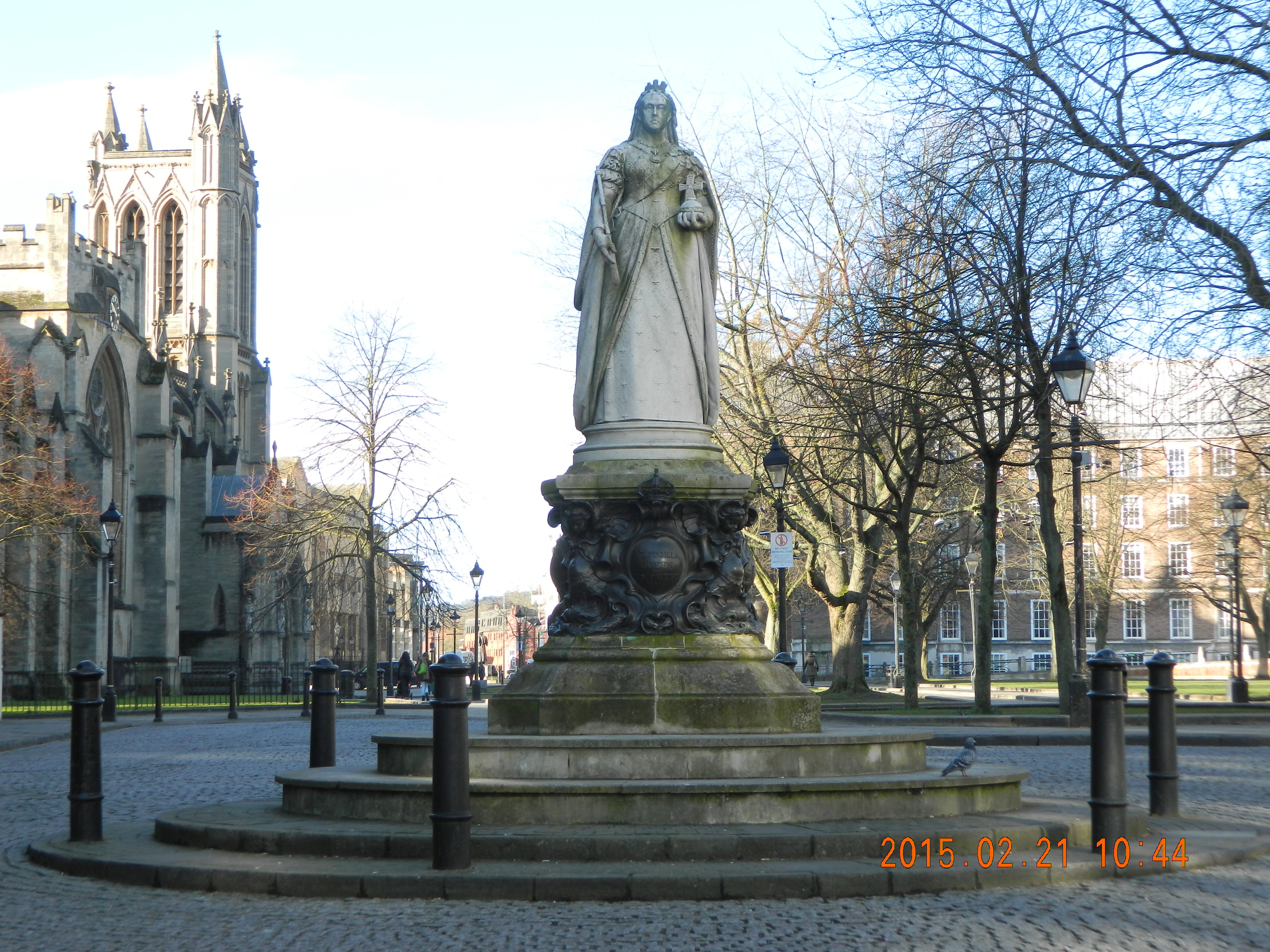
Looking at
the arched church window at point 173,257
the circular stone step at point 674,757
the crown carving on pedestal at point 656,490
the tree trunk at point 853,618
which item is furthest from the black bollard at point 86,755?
the arched church window at point 173,257

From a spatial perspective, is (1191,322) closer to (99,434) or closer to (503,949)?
(503,949)

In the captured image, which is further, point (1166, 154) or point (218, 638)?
point (218, 638)

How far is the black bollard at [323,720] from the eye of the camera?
36.6ft

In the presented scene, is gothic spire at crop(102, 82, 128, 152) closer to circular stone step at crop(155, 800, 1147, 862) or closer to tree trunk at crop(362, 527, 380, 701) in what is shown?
tree trunk at crop(362, 527, 380, 701)

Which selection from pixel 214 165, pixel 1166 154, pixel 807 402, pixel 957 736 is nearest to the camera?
pixel 1166 154

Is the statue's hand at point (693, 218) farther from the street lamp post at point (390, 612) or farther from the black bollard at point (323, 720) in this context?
the street lamp post at point (390, 612)

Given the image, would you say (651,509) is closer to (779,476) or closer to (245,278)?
(779,476)

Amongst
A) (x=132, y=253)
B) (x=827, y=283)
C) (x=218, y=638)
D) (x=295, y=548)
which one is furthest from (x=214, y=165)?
(x=827, y=283)

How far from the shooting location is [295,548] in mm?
41656

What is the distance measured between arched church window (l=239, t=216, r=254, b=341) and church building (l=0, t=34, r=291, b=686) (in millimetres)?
137

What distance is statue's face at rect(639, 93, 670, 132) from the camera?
10.9m

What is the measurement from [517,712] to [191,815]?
215 cm

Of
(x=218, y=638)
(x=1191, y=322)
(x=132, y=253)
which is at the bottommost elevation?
(x=218, y=638)

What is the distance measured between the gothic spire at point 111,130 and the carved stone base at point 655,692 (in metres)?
83.5
